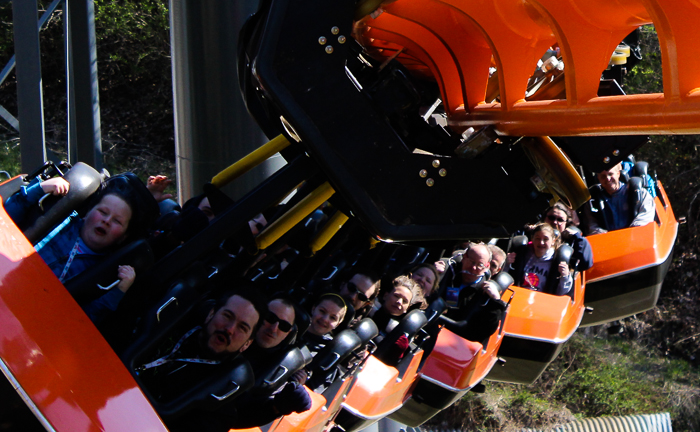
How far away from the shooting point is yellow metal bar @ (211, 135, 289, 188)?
238cm

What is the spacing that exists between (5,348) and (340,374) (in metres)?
1.94

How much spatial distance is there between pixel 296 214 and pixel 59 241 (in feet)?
2.49

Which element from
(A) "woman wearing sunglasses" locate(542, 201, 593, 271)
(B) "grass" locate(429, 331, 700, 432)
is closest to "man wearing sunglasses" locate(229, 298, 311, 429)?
(A) "woman wearing sunglasses" locate(542, 201, 593, 271)

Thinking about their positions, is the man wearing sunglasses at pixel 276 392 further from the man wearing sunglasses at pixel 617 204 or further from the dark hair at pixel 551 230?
the man wearing sunglasses at pixel 617 204

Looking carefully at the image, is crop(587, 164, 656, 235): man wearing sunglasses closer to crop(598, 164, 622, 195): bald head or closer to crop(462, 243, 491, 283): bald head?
crop(598, 164, 622, 195): bald head

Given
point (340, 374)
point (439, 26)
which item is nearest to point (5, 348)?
point (439, 26)

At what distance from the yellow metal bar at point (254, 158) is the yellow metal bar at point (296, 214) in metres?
0.23

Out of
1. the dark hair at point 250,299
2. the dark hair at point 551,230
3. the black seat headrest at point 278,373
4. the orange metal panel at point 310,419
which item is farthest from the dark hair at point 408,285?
the dark hair at point 250,299

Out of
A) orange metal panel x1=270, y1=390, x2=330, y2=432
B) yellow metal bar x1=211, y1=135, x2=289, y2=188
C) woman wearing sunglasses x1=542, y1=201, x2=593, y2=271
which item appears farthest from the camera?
woman wearing sunglasses x1=542, y1=201, x2=593, y2=271

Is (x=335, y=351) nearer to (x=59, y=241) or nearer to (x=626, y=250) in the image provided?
(x=59, y=241)

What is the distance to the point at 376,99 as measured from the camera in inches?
75.5

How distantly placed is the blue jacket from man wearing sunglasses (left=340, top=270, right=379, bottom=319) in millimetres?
1289

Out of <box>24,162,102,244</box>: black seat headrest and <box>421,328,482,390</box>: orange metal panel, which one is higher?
<box>24,162,102,244</box>: black seat headrest

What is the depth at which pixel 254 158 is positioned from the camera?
2439 millimetres
